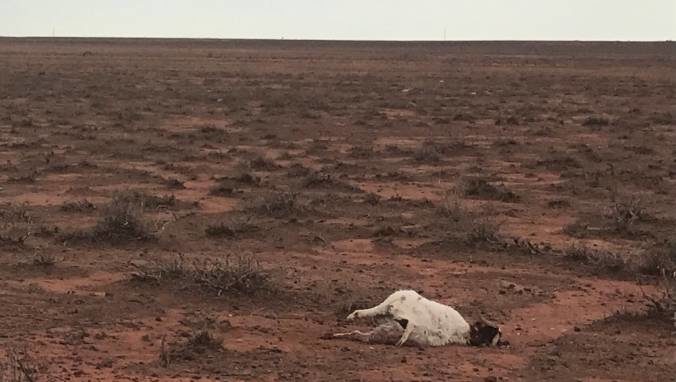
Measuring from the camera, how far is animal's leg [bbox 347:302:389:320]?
19.5 feet

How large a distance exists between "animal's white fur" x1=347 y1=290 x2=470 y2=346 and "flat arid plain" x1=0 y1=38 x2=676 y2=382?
120mm

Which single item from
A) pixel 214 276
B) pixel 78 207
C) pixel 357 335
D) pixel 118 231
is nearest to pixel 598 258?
pixel 357 335

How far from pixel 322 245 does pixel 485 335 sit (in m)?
3.40

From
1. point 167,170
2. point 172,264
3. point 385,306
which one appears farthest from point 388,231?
point 167,170

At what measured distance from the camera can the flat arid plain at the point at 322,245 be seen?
555 cm

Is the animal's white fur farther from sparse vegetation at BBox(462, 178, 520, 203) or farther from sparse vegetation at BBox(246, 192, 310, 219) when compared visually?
sparse vegetation at BBox(462, 178, 520, 203)

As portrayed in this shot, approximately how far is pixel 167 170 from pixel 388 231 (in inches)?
231

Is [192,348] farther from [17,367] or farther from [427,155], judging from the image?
[427,155]

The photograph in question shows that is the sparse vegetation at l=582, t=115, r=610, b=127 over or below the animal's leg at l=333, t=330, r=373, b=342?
over

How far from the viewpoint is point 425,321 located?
19.0 ft

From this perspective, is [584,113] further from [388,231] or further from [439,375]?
[439,375]

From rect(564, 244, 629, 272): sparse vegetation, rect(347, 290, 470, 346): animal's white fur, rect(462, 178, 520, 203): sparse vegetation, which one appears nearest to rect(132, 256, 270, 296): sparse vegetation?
rect(347, 290, 470, 346): animal's white fur

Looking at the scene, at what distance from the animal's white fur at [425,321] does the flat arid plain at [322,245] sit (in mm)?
120

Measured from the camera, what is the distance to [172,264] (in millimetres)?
7406
